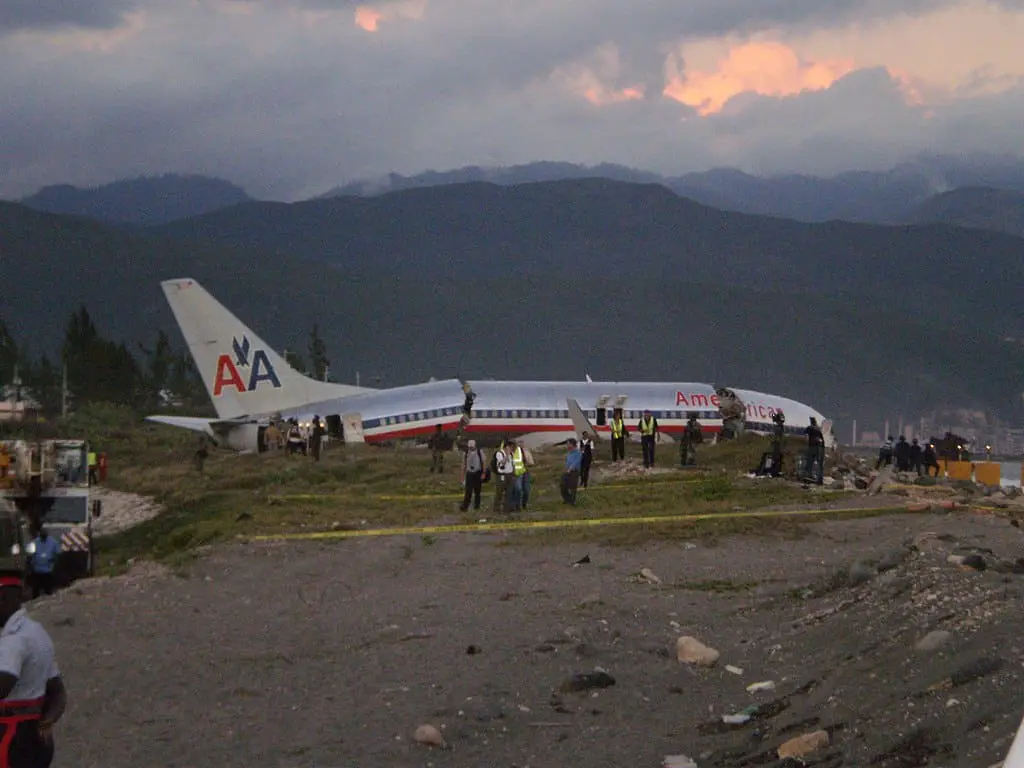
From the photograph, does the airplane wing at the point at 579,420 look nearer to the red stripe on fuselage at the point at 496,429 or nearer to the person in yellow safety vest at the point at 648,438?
the red stripe on fuselage at the point at 496,429

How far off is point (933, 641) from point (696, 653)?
3099mm

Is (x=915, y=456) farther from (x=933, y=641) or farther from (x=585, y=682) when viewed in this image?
(x=933, y=641)

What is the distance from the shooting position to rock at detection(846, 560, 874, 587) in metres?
16.9

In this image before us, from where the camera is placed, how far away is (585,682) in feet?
45.6

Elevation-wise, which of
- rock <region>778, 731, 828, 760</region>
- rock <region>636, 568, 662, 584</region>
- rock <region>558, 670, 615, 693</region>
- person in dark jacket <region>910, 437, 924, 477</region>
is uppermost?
person in dark jacket <region>910, 437, 924, 477</region>

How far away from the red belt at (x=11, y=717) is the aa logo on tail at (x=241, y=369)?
41.9m

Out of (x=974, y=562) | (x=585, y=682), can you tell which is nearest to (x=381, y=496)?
(x=974, y=562)

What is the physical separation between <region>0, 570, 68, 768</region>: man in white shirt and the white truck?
17204 millimetres

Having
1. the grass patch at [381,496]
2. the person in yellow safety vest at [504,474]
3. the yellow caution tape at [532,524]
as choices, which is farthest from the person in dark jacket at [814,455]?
the person in yellow safety vest at [504,474]

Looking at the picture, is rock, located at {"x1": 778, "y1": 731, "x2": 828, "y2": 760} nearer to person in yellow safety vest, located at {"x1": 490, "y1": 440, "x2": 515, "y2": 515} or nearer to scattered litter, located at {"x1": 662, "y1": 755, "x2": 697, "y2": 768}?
scattered litter, located at {"x1": 662, "y1": 755, "x2": 697, "y2": 768}

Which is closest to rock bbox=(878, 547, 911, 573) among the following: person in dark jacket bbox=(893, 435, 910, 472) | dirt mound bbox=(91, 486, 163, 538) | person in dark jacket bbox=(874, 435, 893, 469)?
dirt mound bbox=(91, 486, 163, 538)

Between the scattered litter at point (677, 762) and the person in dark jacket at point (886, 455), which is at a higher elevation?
the person in dark jacket at point (886, 455)

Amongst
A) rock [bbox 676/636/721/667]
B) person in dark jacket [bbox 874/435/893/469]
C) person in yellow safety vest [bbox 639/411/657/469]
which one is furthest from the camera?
person in dark jacket [bbox 874/435/893/469]

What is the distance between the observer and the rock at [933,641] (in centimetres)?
1217
